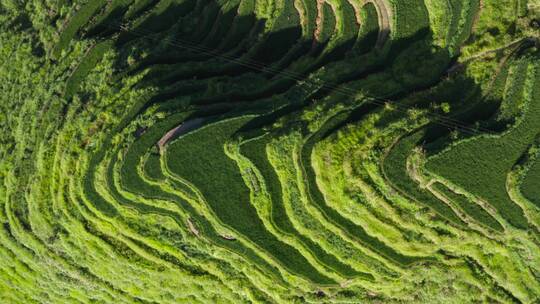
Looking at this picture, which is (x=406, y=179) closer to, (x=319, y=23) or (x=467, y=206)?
(x=467, y=206)

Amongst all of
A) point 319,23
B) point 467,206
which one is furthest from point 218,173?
point 467,206

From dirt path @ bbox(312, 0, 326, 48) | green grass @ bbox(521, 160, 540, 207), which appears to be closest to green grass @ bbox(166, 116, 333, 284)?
dirt path @ bbox(312, 0, 326, 48)

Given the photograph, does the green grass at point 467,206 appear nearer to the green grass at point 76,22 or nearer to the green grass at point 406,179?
the green grass at point 406,179

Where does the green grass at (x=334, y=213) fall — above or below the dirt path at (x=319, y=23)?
below

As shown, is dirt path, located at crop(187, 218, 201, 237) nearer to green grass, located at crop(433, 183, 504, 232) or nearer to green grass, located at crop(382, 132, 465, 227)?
green grass, located at crop(382, 132, 465, 227)

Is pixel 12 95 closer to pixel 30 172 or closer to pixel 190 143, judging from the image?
pixel 30 172

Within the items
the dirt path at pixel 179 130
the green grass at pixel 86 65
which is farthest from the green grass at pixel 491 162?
the green grass at pixel 86 65
